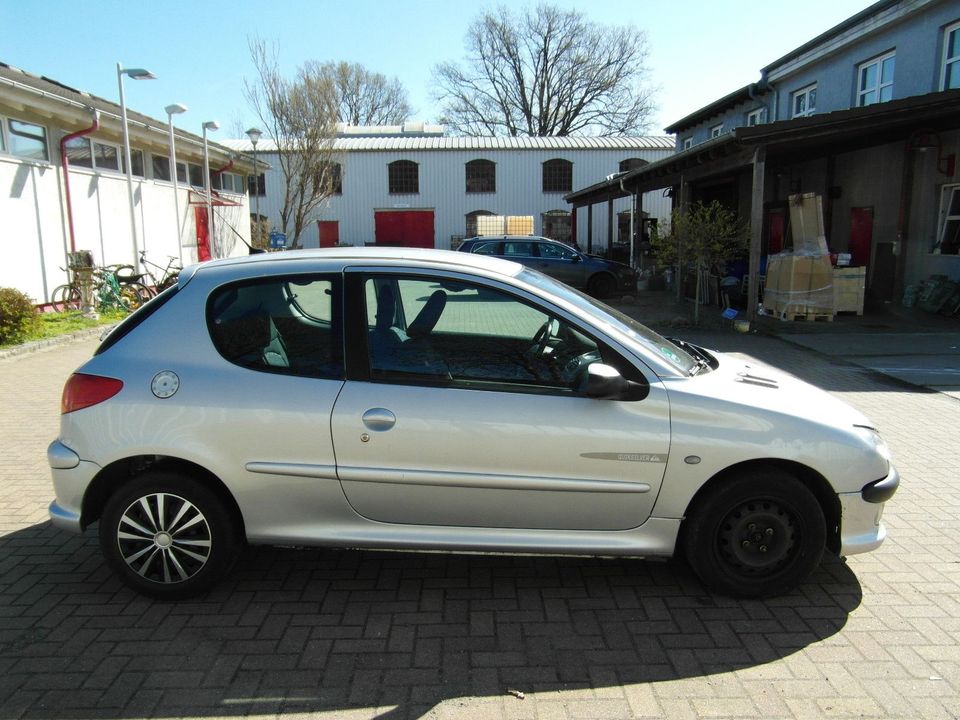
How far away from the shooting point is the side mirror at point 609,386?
3.18 meters

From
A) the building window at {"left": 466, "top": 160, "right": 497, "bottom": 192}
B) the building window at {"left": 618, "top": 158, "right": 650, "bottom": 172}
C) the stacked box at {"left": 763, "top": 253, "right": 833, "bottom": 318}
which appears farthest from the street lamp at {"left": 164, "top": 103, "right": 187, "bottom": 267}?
the building window at {"left": 618, "top": 158, "right": 650, "bottom": 172}

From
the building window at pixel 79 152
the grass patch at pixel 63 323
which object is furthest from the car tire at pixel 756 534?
the building window at pixel 79 152

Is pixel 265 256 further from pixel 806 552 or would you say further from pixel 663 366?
pixel 806 552

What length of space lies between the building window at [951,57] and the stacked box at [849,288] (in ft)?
12.7

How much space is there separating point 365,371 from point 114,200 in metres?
15.5

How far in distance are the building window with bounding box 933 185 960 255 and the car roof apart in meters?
13.1

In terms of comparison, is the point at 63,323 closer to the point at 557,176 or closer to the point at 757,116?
the point at 757,116

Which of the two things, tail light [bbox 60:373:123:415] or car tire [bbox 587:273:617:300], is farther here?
car tire [bbox 587:273:617:300]

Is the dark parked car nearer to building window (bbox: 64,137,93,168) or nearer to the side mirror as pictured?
building window (bbox: 64,137,93,168)

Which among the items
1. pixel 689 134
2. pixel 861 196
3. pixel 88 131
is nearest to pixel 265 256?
pixel 88 131

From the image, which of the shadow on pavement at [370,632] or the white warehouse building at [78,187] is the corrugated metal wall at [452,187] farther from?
the shadow on pavement at [370,632]

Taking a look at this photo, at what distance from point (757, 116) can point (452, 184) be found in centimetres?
1815

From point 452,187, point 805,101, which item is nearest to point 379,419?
point 805,101

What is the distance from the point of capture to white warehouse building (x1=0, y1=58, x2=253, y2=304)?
12.7m
